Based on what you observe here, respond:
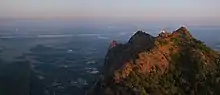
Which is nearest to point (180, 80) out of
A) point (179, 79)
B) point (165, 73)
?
point (179, 79)

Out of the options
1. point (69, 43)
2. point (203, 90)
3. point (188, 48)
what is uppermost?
point (188, 48)

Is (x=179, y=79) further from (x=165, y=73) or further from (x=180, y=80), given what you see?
(x=165, y=73)

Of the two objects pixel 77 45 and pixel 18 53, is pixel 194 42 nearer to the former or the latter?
pixel 18 53

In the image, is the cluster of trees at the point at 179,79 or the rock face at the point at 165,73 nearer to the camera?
the cluster of trees at the point at 179,79

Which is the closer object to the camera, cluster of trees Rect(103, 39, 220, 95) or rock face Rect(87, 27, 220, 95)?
cluster of trees Rect(103, 39, 220, 95)

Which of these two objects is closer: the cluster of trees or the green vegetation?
the cluster of trees

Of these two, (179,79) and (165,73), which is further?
(165,73)

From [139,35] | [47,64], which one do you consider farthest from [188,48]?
[47,64]

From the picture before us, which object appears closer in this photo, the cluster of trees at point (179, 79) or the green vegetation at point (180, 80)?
the cluster of trees at point (179, 79)
